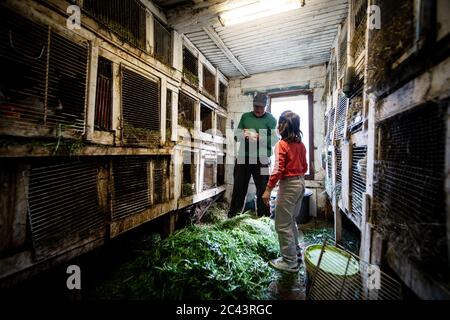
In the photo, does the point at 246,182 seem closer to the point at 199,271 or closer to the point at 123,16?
the point at 199,271

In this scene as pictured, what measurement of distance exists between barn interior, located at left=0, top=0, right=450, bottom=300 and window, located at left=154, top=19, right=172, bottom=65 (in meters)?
0.04

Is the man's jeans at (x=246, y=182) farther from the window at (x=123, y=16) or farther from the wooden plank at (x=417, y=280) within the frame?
the wooden plank at (x=417, y=280)

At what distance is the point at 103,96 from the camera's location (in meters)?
3.47

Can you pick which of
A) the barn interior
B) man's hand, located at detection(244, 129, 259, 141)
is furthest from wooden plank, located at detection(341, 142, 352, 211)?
man's hand, located at detection(244, 129, 259, 141)

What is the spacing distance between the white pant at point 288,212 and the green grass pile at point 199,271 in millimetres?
449

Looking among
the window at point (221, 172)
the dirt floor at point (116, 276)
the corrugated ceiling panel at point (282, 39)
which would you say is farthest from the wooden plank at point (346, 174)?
the window at point (221, 172)

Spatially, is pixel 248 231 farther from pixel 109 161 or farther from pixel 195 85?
pixel 195 85

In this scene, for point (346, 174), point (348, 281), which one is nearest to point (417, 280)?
point (348, 281)

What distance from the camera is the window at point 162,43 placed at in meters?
4.70
